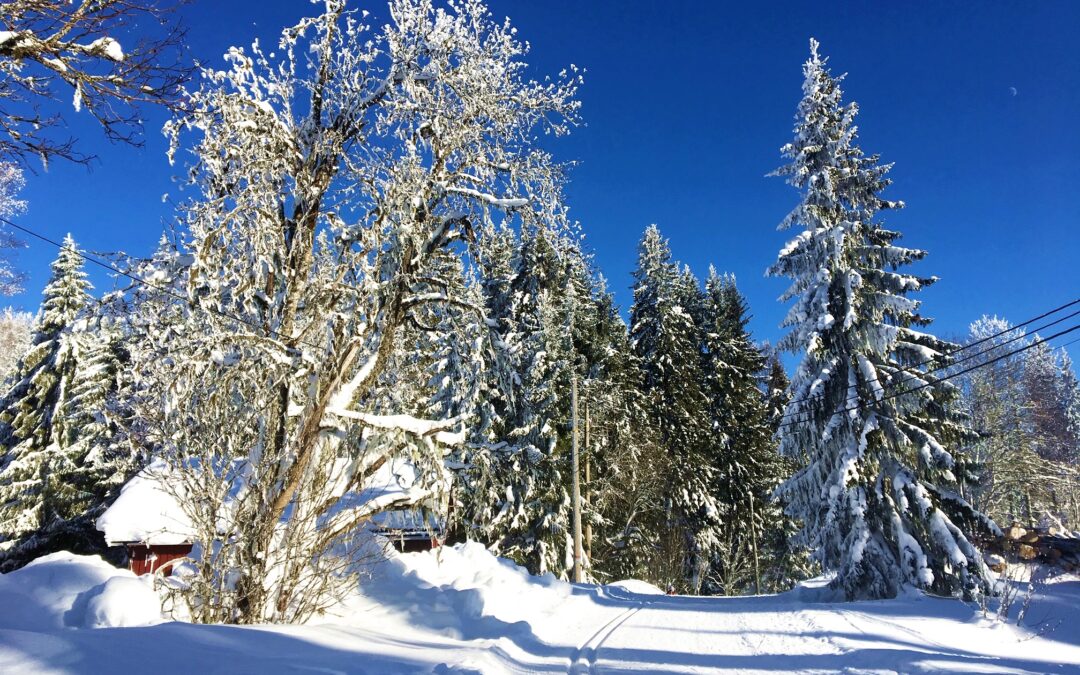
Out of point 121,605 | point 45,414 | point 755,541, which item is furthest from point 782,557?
point 45,414

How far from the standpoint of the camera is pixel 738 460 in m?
25.4

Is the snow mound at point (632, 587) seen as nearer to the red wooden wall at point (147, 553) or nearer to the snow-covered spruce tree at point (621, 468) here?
the snow-covered spruce tree at point (621, 468)

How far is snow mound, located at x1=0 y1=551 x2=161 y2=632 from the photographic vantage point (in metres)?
4.91

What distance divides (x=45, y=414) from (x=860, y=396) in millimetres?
28688

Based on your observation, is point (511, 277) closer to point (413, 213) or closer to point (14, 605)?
point (413, 213)

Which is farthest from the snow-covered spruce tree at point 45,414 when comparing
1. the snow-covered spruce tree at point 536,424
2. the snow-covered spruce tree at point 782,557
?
the snow-covered spruce tree at point 782,557

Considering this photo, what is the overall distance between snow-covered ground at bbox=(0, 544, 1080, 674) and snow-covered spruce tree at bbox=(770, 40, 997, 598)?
1.30 metres

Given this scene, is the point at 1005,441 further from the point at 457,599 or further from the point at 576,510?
the point at 457,599

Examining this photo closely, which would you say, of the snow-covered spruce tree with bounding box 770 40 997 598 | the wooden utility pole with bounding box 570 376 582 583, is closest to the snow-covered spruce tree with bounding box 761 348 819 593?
the wooden utility pole with bounding box 570 376 582 583

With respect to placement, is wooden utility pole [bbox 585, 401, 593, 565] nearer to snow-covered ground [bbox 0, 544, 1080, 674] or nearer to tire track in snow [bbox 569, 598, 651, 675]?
snow-covered ground [bbox 0, 544, 1080, 674]

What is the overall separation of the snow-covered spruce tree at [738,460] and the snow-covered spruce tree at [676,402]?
86 cm

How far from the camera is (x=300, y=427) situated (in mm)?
6188

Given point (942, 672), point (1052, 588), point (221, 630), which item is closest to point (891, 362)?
point (1052, 588)

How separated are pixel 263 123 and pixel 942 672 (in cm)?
969
